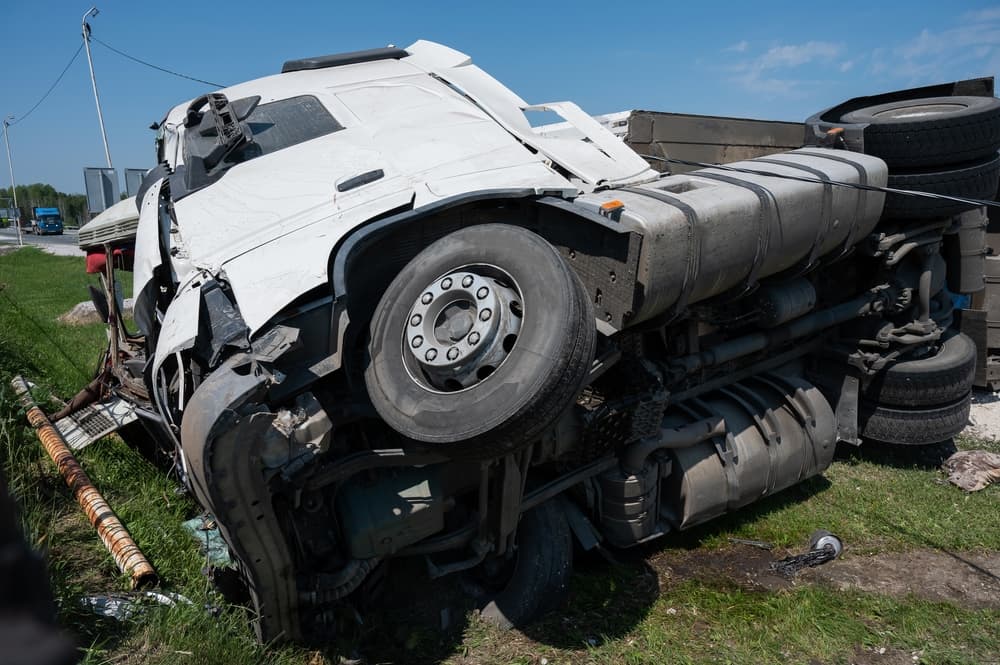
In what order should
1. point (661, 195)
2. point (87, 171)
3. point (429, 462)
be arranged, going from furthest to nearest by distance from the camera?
1. point (87, 171)
2. point (661, 195)
3. point (429, 462)

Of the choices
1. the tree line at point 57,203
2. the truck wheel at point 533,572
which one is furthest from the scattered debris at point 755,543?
the tree line at point 57,203

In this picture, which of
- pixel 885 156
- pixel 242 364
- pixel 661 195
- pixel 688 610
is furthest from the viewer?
pixel 885 156

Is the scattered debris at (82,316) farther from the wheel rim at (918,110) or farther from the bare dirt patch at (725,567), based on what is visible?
the wheel rim at (918,110)

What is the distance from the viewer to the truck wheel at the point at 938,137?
453 centimetres

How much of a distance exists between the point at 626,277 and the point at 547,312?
1.61 ft

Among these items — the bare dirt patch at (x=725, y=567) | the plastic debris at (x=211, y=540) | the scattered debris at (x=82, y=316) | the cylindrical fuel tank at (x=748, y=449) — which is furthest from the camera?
the scattered debris at (x=82, y=316)

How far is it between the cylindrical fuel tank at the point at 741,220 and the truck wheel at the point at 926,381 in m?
1.13

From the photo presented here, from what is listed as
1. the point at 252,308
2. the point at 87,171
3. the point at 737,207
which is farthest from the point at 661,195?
the point at 87,171

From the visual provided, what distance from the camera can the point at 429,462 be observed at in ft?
9.61

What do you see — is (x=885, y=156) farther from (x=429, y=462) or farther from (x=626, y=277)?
(x=429, y=462)

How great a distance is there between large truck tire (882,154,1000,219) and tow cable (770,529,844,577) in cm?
208

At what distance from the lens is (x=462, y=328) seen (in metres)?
2.69

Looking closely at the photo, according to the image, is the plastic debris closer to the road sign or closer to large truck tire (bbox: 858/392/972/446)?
large truck tire (bbox: 858/392/972/446)

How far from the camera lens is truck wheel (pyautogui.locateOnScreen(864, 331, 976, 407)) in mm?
5004
